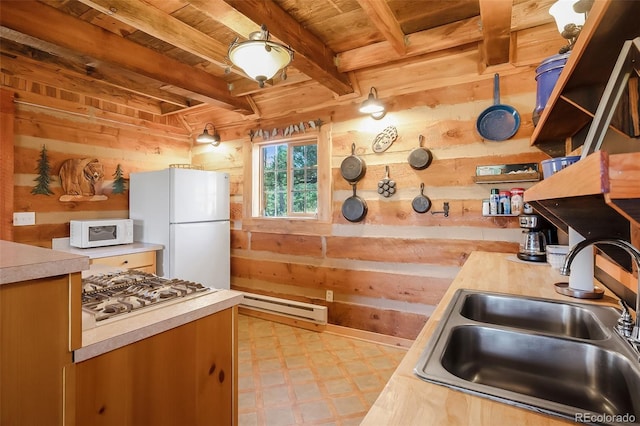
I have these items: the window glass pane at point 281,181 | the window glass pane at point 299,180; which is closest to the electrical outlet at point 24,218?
the window glass pane at point 281,181

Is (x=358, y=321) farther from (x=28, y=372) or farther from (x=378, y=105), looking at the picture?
(x=28, y=372)

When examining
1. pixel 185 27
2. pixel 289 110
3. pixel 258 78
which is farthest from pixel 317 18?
pixel 289 110

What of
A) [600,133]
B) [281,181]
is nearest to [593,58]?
[600,133]

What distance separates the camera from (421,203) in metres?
2.71

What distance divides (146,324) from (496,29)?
93.4 inches

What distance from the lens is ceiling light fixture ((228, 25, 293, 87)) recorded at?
1.64 metres

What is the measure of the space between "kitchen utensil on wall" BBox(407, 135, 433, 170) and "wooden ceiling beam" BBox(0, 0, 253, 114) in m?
1.97

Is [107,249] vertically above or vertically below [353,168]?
below

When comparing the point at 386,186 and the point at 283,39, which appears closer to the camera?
the point at 283,39

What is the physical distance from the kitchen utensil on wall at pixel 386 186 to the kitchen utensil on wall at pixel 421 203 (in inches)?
8.7

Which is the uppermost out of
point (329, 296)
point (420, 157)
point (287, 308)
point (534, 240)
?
point (420, 157)

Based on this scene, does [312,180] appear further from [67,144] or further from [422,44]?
[67,144]

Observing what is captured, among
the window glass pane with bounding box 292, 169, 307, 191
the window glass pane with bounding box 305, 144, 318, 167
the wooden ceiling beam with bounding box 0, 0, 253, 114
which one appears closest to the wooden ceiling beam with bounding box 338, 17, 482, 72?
the window glass pane with bounding box 305, 144, 318, 167

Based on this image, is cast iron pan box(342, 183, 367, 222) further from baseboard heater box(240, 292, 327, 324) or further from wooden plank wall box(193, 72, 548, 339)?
baseboard heater box(240, 292, 327, 324)
